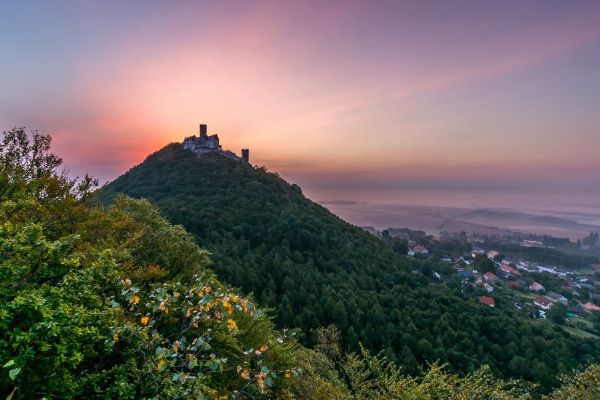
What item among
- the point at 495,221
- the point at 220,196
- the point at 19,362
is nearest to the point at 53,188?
the point at 19,362

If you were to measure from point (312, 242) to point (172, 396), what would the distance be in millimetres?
46389

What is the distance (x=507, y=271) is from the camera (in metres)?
81.0

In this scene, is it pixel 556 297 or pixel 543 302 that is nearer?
pixel 543 302

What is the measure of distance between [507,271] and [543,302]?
2419cm

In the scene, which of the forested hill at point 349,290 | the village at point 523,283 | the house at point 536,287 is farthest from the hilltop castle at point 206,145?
the house at point 536,287

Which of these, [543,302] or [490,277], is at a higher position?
[490,277]

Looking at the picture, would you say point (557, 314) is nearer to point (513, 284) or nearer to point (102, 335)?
point (513, 284)

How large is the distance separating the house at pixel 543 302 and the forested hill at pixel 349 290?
1987 centimetres

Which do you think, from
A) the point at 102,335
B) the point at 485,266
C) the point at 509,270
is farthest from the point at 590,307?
the point at 102,335

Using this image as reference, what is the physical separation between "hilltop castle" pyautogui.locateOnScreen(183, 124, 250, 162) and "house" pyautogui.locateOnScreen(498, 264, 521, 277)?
76.5 m

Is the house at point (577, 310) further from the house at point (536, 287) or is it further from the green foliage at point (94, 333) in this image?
the green foliage at point (94, 333)

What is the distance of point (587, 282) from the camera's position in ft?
254

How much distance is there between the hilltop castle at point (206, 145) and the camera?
Result: 3279 inches

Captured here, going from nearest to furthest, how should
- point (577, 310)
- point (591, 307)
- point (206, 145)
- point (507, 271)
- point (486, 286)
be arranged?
point (577, 310) < point (591, 307) < point (486, 286) < point (507, 271) < point (206, 145)
